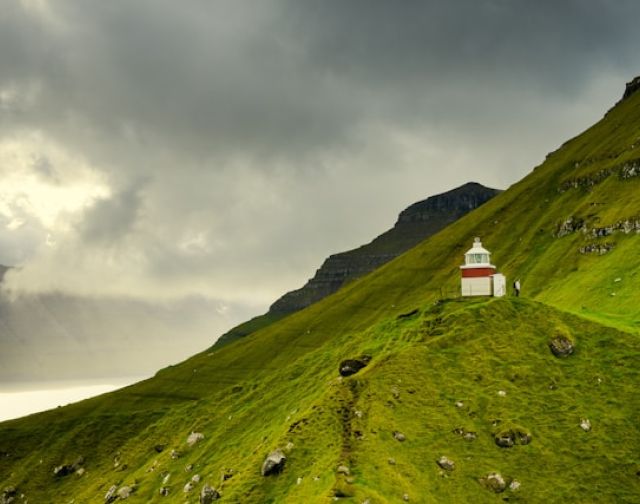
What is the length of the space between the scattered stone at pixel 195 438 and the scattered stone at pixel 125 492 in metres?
10.5

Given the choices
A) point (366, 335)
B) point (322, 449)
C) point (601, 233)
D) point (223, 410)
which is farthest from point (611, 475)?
point (601, 233)

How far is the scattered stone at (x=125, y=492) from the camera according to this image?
4016 inches

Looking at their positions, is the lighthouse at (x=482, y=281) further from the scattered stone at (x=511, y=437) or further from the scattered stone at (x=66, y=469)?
the scattered stone at (x=66, y=469)

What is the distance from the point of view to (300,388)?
336 feet

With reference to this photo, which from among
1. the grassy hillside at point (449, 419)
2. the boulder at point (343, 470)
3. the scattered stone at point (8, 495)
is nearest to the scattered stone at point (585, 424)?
the grassy hillside at point (449, 419)

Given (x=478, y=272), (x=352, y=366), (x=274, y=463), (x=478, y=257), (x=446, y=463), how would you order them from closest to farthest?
(x=446, y=463) → (x=274, y=463) → (x=352, y=366) → (x=478, y=272) → (x=478, y=257)

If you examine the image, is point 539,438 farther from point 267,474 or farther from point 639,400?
point 267,474

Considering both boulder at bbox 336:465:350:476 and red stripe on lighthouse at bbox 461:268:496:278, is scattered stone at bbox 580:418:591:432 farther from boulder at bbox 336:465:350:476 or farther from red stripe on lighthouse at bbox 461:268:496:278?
red stripe on lighthouse at bbox 461:268:496:278

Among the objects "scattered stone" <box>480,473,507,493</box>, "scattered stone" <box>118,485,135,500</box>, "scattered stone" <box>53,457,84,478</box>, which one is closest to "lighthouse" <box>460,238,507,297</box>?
"scattered stone" <box>480,473,507,493</box>

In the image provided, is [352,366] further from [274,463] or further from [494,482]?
[494,482]

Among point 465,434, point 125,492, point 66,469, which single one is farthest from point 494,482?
point 66,469

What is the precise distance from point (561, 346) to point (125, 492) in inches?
2594

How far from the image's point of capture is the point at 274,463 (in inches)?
2606

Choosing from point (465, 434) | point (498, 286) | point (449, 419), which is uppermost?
point (498, 286)
